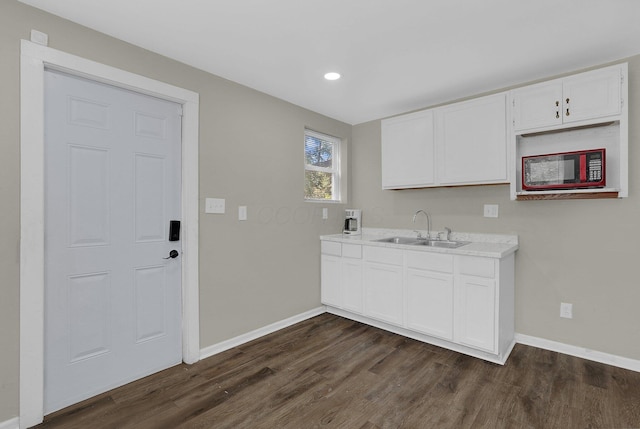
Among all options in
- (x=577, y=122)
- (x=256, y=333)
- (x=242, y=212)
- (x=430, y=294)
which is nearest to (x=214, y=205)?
(x=242, y=212)

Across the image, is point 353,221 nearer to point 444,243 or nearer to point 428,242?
point 428,242

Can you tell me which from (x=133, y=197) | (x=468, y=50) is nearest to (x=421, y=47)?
(x=468, y=50)

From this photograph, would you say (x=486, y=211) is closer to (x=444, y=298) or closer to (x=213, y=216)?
(x=444, y=298)

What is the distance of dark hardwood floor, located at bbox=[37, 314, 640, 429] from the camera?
183 cm

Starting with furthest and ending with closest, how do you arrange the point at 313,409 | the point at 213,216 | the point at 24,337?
the point at 213,216
the point at 313,409
the point at 24,337

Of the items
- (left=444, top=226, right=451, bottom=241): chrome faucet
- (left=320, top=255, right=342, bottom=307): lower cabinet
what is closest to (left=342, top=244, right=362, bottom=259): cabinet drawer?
(left=320, top=255, right=342, bottom=307): lower cabinet

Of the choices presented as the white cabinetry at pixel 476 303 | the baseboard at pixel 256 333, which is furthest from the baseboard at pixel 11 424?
the white cabinetry at pixel 476 303

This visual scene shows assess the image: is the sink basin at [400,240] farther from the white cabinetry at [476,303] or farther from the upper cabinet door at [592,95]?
the upper cabinet door at [592,95]

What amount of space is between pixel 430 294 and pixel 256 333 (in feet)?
5.59

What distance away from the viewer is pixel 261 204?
306cm

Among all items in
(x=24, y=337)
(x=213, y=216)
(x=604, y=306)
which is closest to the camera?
(x=24, y=337)

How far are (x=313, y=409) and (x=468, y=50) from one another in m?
2.74

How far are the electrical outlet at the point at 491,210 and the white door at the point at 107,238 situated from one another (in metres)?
2.88

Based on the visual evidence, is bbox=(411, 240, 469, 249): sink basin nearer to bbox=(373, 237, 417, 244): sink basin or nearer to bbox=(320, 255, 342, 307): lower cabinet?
bbox=(373, 237, 417, 244): sink basin
